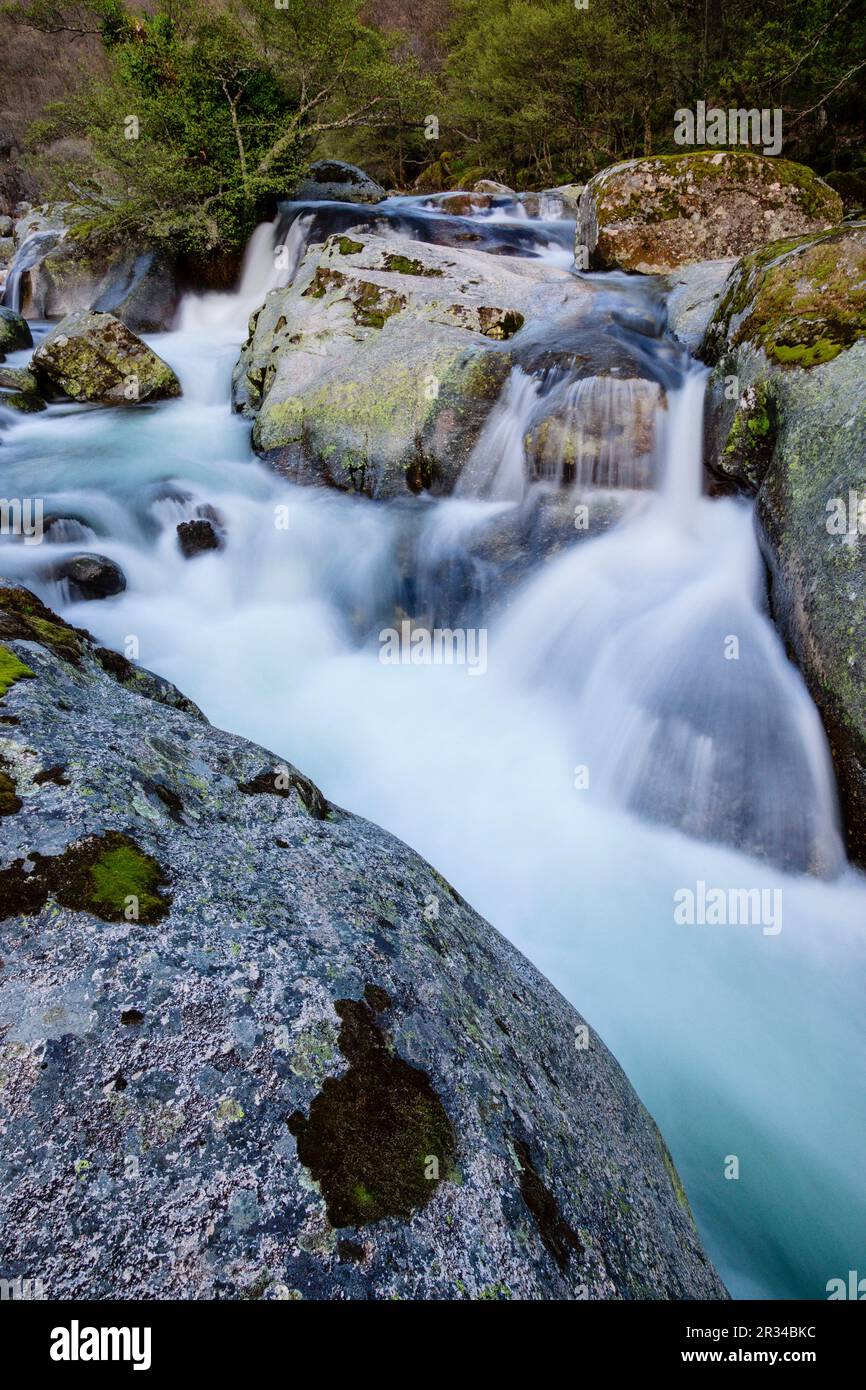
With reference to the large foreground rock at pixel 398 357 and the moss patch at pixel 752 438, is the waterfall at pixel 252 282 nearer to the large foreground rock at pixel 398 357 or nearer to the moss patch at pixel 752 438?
the large foreground rock at pixel 398 357

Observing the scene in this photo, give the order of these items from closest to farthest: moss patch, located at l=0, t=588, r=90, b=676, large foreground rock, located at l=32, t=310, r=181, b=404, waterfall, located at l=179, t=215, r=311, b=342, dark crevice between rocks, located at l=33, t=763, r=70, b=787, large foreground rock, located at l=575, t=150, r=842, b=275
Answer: dark crevice between rocks, located at l=33, t=763, r=70, b=787, moss patch, located at l=0, t=588, r=90, b=676, large foreground rock, located at l=575, t=150, r=842, b=275, large foreground rock, located at l=32, t=310, r=181, b=404, waterfall, located at l=179, t=215, r=311, b=342

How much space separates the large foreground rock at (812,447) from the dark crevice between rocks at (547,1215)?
3864mm

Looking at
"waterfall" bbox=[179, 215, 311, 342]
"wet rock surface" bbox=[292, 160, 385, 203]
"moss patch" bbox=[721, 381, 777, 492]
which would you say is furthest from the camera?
"wet rock surface" bbox=[292, 160, 385, 203]

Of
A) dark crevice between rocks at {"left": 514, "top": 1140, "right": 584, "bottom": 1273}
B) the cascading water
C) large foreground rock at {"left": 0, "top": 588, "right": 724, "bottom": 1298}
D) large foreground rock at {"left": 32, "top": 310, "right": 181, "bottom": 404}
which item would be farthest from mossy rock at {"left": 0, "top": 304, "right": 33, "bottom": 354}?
dark crevice between rocks at {"left": 514, "top": 1140, "right": 584, "bottom": 1273}

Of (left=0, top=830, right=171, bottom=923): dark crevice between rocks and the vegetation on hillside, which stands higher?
the vegetation on hillside

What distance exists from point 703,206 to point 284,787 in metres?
13.2

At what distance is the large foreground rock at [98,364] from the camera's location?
39.8ft

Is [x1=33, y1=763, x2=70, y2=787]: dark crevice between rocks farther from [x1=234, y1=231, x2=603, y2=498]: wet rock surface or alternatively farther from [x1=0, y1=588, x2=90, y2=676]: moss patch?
[x1=234, y1=231, x2=603, y2=498]: wet rock surface

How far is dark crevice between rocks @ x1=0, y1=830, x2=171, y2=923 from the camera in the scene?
198 cm

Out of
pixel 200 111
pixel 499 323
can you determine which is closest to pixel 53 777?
pixel 499 323

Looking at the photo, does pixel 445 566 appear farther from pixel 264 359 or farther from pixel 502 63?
pixel 502 63

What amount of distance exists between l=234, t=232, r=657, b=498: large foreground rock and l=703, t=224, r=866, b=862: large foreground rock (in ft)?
5.24
